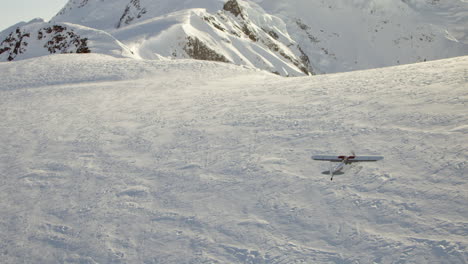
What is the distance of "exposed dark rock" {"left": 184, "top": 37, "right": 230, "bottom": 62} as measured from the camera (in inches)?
1863

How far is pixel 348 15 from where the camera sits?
121 metres

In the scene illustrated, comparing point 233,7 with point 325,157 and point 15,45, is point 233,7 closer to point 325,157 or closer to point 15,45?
point 15,45

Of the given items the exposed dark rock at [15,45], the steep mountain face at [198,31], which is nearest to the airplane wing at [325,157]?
the steep mountain face at [198,31]

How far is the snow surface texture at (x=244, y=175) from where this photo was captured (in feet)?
28.8

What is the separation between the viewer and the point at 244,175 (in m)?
11.5

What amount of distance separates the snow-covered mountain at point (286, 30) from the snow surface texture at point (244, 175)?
22.5 meters

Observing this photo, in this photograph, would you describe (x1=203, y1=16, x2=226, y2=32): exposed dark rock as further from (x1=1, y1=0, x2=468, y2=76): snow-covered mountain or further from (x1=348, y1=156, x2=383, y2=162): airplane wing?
(x1=348, y1=156, x2=383, y2=162): airplane wing

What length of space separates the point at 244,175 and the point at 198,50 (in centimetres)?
3925

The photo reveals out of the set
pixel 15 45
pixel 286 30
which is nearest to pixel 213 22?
pixel 15 45

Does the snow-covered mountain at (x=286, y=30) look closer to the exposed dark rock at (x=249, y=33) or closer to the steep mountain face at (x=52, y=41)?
the exposed dark rock at (x=249, y=33)

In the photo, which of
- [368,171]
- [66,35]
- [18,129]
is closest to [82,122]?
[18,129]

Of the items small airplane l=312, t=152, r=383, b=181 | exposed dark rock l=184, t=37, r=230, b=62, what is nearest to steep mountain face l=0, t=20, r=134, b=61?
exposed dark rock l=184, t=37, r=230, b=62

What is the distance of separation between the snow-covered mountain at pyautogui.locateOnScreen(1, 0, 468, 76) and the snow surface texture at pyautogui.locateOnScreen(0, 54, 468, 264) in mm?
22508

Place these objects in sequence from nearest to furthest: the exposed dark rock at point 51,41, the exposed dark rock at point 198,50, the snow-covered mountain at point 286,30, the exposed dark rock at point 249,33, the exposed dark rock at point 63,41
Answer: the exposed dark rock at point 63,41, the exposed dark rock at point 51,41, the exposed dark rock at point 198,50, the snow-covered mountain at point 286,30, the exposed dark rock at point 249,33
